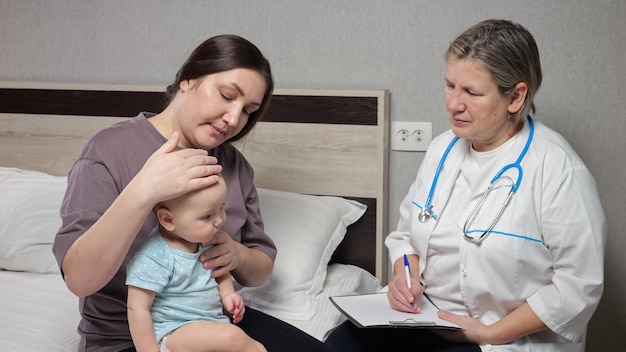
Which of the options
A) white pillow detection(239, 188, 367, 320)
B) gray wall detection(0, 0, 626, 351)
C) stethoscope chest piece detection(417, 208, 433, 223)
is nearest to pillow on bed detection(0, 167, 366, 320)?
white pillow detection(239, 188, 367, 320)

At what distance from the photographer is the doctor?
5.54 feet

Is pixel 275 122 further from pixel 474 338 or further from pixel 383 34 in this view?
pixel 474 338

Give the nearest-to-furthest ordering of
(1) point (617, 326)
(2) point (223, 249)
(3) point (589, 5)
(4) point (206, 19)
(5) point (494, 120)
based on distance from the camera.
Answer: (2) point (223, 249) < (5) point (494, 120) < (3) point (589, 5) < (1) point (617, 326) < (4) point (206, 19)

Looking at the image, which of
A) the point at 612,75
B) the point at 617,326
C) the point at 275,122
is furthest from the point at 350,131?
the point at 617,326

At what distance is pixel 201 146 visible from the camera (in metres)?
1.64

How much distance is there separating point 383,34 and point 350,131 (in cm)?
35

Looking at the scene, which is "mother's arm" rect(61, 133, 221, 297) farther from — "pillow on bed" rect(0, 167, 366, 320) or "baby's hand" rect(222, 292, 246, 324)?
"pillow on bed" rect(0, 167, 366, 320)

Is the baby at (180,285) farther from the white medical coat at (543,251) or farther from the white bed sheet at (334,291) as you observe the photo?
the white medical coat at (543,251)

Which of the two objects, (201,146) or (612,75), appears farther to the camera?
(612,75)

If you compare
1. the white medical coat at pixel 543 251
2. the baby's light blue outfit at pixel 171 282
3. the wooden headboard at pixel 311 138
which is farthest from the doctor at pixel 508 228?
the wooden headboard at pixel 311 138

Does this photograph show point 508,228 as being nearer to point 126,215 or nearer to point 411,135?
point 411,135

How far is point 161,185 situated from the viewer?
135 centimetres

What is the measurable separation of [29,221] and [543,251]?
5.23 ft

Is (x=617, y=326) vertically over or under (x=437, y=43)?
under
